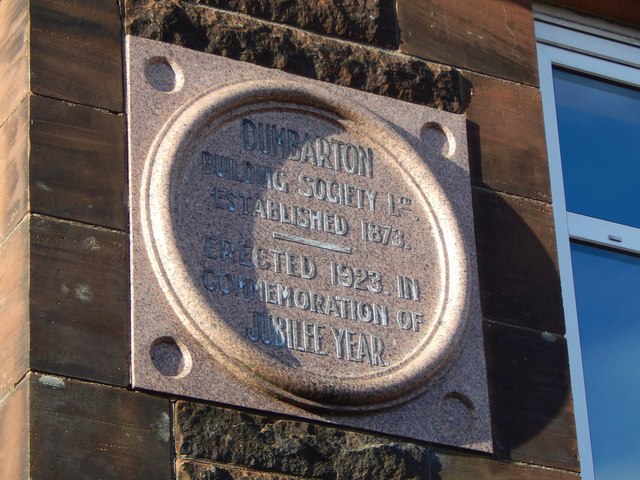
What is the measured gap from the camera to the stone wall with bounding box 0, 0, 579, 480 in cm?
514

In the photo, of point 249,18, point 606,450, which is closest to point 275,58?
point 249,18

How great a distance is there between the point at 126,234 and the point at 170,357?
0.39 metres

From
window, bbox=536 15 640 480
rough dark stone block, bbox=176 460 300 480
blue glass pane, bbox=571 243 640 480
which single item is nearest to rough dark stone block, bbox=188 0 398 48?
window, bbox=536 15 640 480

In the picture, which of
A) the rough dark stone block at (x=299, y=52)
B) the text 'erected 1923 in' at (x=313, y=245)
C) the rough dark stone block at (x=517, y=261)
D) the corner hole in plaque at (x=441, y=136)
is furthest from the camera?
the corner hole in plaque at (x=441, y=136)

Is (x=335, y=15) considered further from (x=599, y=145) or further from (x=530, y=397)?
(x=530, y=397)

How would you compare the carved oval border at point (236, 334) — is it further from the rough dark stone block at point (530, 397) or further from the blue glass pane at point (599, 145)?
the blue glass pane at point (599, 145)

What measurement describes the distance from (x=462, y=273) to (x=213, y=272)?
834mm

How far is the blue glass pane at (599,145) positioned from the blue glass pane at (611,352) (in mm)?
216

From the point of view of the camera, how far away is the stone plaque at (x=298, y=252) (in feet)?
17.6

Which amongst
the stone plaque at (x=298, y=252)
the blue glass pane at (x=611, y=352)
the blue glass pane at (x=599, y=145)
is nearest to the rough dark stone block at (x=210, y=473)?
the stone plaque at (x=298, y=252)

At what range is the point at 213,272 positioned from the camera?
18.0 ft

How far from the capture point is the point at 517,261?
6.12 meters

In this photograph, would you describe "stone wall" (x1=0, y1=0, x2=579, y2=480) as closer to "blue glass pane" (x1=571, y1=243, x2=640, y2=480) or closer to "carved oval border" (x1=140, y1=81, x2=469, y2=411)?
"carved oval border" (x1=140, y1=81, x2=469, y2=411)

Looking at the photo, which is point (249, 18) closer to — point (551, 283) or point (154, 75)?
point (154, 75)
